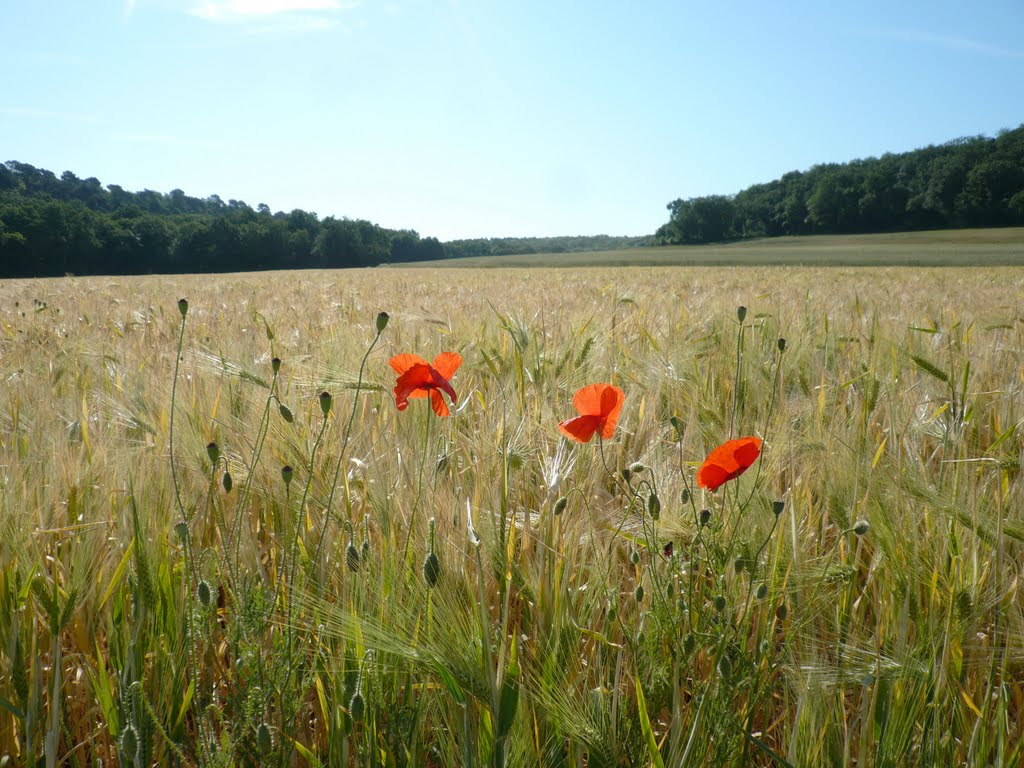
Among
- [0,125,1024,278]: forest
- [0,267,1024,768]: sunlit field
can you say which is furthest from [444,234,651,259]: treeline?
[0,267,1024,768]: sunlit field

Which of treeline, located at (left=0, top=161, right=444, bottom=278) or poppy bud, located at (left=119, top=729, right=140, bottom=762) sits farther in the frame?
treeline, located at (left=0, top=161, right=444, bottom=278)

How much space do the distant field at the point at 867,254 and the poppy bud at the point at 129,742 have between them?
26239 mm

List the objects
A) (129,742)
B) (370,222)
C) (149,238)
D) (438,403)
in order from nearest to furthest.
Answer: (129,742) < (438,403) < (149,238) < (370,222)

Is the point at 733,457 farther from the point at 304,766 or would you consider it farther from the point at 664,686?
the point at 304,766

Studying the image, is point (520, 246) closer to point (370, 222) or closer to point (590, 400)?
point (370, 222)

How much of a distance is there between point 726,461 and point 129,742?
59 centimetres

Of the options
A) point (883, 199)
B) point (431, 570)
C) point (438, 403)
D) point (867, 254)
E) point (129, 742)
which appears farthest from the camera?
point (883, 199)

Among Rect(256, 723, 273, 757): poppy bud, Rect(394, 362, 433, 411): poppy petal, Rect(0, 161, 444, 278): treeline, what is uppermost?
Rect(0, 161, 444, 278): treeline

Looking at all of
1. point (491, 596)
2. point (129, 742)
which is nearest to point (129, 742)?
point (129, 742)

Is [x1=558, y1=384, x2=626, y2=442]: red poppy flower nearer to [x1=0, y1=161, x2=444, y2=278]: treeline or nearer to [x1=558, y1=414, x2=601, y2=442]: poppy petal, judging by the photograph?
[x1=558, y1=414, x2=601, y2=442]: poppy petal

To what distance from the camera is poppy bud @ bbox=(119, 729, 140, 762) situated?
0.47 m

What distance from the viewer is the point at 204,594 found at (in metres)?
0.61

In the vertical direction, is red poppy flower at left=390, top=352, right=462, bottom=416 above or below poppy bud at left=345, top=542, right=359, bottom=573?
above

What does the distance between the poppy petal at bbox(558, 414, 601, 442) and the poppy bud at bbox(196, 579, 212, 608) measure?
0.43 meters
